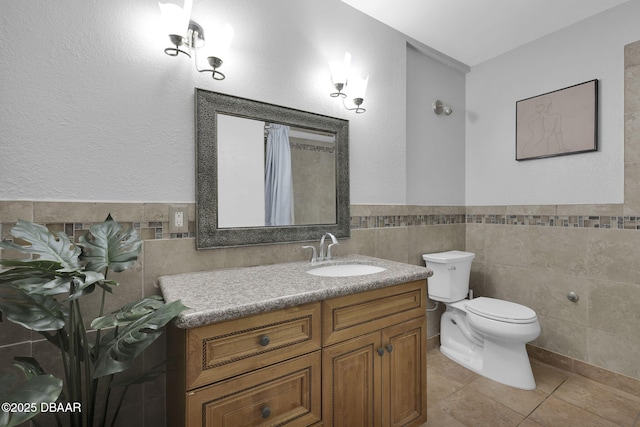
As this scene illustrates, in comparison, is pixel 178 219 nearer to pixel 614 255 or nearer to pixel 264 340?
pixel 264 340

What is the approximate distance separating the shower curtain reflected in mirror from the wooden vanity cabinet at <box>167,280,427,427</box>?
669 mm

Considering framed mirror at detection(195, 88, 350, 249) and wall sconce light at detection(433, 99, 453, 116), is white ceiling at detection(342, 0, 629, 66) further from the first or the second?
framed mirror at detection(195, 88, 350, 249)

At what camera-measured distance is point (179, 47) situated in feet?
4.52

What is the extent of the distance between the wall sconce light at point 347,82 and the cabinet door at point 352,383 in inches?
55.3

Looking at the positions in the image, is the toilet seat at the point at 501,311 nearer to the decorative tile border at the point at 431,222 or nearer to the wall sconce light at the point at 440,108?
the decorative tile border at the point at 431,222

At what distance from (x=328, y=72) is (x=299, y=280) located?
1.35m

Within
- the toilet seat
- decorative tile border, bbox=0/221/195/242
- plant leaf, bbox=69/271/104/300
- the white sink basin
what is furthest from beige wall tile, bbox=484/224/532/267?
plant leaf, bbox=69/271/104/300

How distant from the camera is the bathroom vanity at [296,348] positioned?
0.95 metres

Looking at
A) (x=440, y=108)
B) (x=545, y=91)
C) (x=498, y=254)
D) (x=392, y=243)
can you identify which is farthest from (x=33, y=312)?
(x=545, y=91)

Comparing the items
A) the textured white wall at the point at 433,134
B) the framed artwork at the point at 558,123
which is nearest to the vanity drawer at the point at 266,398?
the textured white wall at the point at 433,134

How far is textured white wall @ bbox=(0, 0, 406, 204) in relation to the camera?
1129mm

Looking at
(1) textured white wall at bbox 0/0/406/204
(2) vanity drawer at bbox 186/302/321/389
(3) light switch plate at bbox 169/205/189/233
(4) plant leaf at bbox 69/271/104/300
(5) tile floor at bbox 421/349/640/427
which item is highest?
(1) textured white wall at bbox 0/0/406/204

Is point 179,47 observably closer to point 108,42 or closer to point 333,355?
point 108,42

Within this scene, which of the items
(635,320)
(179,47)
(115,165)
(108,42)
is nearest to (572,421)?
(635,320)
